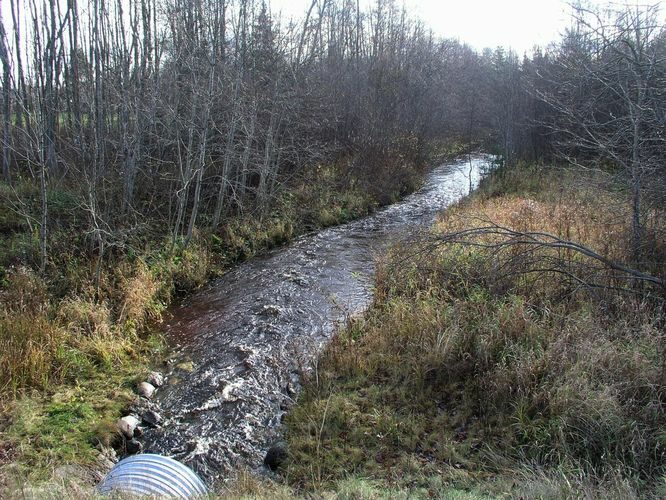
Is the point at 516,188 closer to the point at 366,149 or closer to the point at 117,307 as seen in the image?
the point at 366,149

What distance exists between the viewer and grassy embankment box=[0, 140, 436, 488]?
13.5 feet

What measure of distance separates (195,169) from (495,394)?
708 cm

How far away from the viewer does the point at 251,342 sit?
618 cm

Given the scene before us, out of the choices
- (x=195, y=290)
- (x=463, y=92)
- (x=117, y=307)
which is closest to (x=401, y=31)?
(x=463, y=92)

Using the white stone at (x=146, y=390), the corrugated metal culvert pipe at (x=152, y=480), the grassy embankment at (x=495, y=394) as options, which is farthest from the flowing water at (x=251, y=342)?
the corrugated metal culvert pipe at (x=152, y=480)

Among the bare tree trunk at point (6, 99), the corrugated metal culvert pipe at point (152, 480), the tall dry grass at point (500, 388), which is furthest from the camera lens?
the bare tree trunk at point (6, 99)

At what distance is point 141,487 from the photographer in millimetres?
3027

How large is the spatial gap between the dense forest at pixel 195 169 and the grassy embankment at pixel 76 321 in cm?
3

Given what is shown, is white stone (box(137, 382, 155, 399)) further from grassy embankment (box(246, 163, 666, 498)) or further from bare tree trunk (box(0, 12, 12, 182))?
bare tree trunk (box(0, 12, 12, 182))

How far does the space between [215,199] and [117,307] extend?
513 centimetres

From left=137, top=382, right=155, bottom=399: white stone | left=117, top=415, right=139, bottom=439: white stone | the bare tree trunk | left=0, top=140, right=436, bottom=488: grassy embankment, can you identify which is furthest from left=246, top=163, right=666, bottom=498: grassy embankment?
the bare tree trunk

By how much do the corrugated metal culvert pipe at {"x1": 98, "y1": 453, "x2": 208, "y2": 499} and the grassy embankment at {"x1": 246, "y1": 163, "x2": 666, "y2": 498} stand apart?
0.40m

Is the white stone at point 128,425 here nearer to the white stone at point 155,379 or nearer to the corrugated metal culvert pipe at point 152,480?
the white stone at point 155,379

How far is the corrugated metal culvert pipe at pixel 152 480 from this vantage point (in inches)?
117
